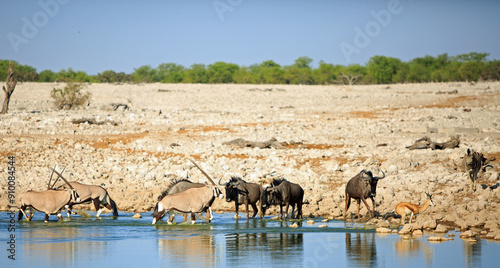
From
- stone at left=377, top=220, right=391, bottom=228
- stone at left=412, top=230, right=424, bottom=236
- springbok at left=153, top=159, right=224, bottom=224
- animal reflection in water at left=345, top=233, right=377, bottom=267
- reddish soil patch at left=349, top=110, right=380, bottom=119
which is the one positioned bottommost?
animal reflection in water at left=345, top=233, right=377, bottom=267

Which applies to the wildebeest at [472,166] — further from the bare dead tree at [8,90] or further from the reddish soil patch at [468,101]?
the bare dead tree at [8,90]

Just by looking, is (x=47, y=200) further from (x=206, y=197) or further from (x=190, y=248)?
(x=190, y=248)

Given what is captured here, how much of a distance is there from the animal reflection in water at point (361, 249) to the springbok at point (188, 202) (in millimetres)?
2967

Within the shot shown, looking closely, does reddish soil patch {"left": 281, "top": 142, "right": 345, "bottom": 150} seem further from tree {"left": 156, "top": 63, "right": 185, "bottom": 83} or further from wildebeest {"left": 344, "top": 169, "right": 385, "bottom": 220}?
tree {"left": 156, "top": 63, "right": 185, "bottom": 83}

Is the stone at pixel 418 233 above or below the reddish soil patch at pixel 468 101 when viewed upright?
below

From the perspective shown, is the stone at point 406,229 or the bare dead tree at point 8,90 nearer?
the stone at point 406,229

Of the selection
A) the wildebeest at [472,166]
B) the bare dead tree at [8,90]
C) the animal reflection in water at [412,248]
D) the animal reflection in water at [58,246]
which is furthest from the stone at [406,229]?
the bare dead tree at [8,90]

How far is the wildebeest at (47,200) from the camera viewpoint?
44.0ft

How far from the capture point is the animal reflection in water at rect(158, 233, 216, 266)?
391 inches

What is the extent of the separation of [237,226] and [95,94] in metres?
30.3

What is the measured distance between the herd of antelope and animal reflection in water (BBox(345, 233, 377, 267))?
1368mm

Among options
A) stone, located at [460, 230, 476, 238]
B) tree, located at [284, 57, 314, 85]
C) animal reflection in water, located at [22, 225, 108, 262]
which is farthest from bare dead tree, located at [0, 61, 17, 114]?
tree, located at [284, 57, 314, 85]

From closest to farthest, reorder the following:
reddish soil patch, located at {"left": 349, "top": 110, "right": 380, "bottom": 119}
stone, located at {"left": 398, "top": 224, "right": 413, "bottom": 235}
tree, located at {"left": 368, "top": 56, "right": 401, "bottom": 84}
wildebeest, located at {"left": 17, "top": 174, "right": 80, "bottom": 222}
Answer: stone, located at {"left": 398, "top": 224, "right": 413, "bottom": 235}, wildebeest, located at {"left": 17, "top": 174, "right": 80, "bottom": 222}, reddish soil patch, located at {"left": 349, "top": 110, "right": 380, "bottom": 119}, tree, located at {"left": 368, "top": 56, "right": 401, "bottom": 84}

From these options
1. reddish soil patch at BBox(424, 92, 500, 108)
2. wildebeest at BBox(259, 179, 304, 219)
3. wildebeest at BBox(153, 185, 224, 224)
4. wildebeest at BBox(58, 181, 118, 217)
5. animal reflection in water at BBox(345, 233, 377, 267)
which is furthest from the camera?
reddish soil patch at BBox(424, 92, 500, 108)
